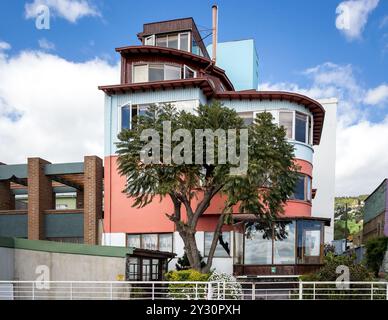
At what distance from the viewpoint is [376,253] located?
3039 centimetres

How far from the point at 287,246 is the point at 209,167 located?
581 centimetres

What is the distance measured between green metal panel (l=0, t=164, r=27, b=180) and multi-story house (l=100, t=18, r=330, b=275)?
16.7ft

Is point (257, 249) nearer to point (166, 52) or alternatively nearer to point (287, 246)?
point (287, 246)

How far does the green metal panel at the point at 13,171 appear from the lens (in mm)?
25594

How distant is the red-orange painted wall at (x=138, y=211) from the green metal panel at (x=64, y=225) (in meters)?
1.64

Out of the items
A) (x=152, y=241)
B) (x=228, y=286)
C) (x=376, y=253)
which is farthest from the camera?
(x=376, y=253)

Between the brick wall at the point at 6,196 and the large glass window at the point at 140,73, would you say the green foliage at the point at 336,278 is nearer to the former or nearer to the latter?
the large glass window at the point at 140,73

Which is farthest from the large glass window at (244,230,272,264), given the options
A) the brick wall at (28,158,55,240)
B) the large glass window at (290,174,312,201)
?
the brick wall at (28,158,55,240)

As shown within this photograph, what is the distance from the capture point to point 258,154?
1817 centimetres

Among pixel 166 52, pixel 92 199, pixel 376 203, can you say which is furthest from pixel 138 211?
pixel 376 203

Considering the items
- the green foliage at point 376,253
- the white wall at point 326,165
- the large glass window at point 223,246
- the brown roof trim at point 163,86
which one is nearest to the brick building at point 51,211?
the brown roof trim at point 163,86
